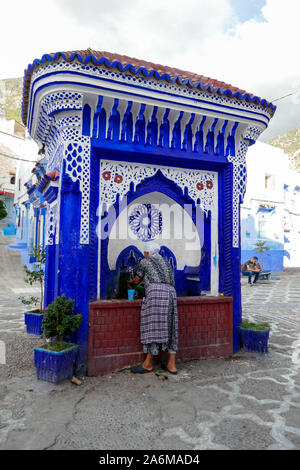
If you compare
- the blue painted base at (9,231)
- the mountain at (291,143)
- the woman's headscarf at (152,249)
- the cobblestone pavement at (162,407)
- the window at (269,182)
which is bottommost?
the cobblestone pavement at (162,407)

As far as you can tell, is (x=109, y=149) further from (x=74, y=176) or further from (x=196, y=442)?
(x=196, y=442)

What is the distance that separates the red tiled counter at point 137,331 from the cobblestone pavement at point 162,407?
17 cm

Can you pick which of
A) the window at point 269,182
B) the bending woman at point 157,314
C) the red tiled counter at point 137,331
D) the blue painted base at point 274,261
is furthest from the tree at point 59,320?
the window at point 269,182

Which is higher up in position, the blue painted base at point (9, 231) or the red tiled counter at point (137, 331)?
the blue painted base at point (9, 231)

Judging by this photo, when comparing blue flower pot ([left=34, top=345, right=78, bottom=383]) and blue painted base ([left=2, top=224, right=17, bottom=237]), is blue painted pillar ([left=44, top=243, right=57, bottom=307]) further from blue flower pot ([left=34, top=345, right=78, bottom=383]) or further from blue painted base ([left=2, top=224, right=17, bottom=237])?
blue painted base ([left=2, top=224, right=17, bottom=237])

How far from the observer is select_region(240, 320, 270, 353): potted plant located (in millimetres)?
4985

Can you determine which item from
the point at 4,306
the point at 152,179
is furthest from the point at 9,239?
the point at 152,179

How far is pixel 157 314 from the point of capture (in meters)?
4.18

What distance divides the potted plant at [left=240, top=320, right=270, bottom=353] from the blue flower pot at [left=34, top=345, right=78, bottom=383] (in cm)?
266

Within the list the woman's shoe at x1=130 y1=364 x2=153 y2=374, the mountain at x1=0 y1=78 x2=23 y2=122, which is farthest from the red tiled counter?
the mountain at x1=0 y1=78 x2=23 y2=122

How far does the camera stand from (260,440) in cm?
268

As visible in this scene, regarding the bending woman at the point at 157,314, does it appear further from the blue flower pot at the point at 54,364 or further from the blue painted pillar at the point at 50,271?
the blue painted pillar at the point at 50,271

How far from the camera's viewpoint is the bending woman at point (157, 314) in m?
4.17

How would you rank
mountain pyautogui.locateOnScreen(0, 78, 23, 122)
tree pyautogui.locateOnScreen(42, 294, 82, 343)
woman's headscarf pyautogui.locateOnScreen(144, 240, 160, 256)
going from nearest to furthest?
tree pyautogui.locateOnScreen(42, 294, 82, 343)
woman's headscarf pyautogui.locateOnScreen(144, 240, 160, 256)
mountain pyautogui.locateOnScreen(0, 78, 23, 122)
